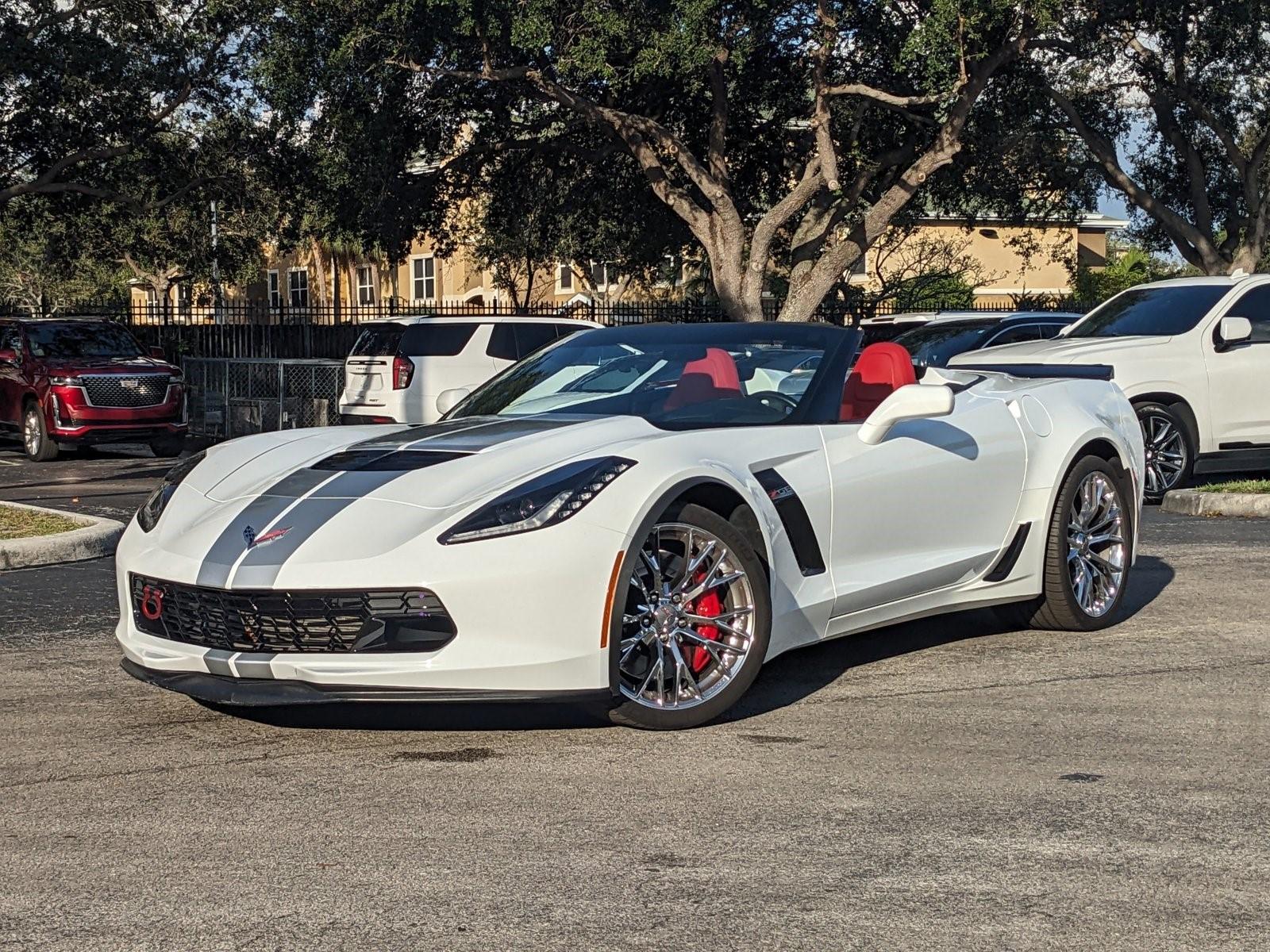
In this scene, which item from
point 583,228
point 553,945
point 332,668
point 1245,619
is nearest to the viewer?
point 553,945

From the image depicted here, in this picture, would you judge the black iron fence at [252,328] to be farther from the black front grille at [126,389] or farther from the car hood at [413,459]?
the car hood at [413,459]

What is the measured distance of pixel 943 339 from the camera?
20078 millimetres

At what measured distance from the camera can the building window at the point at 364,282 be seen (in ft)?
206

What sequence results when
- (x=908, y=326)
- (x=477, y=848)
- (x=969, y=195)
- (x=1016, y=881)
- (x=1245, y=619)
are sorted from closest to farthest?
(x=1016, y=881)
(x=477, y=848)
(x=1245, y=619)
(x=908, y=326)
(x=969, y=195)

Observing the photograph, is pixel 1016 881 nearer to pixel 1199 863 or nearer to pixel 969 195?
pixel 1199 863

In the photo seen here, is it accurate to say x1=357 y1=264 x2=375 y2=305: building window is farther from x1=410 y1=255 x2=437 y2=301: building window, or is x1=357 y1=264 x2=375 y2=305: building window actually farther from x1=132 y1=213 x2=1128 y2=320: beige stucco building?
x1=410 y1=255 x2=437 y2=301: building window

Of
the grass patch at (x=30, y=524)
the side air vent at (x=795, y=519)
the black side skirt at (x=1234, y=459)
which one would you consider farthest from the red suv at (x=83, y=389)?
the side air vent at (x=795, y=519)

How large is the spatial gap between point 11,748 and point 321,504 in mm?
1283

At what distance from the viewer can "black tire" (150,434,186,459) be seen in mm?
22172

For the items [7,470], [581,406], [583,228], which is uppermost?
[583,228]

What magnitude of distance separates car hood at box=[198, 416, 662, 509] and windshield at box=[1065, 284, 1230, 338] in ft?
29.5

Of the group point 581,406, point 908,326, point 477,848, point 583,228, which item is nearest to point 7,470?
→ point 908,326

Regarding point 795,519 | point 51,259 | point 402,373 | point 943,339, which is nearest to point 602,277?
point 51,259

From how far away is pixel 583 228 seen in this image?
125ft
